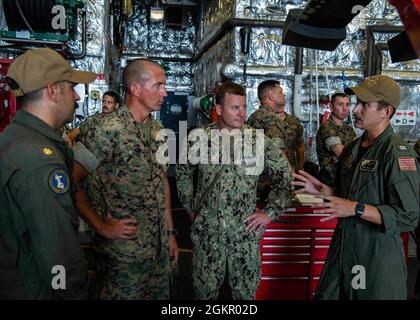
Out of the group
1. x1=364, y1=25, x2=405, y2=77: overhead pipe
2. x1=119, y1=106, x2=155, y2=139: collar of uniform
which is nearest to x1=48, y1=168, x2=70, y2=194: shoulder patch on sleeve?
x1=119, y1=106, x2=155, y2=139: collar of uniform

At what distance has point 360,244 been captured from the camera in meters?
2.28

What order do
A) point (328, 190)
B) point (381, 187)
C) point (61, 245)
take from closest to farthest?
1. point (61, 245)
2. point (381, 187)
3. point (328, 190)

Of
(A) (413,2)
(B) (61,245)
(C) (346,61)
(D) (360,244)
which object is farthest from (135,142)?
(C) (346,61)

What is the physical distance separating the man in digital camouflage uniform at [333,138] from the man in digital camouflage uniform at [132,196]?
2.81 meters

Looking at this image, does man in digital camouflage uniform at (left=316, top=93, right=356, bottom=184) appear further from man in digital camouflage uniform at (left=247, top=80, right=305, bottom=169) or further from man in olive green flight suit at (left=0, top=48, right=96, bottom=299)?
man in olive green flight suit at (left=0, top=48, right=96, bottom=299)

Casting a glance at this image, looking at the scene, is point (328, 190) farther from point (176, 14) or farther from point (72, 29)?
point (176, 14)

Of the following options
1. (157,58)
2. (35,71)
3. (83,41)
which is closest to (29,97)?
(35,71)

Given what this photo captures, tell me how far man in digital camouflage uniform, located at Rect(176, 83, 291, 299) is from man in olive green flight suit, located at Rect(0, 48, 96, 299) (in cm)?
→ 120

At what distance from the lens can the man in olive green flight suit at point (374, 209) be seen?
2146mm

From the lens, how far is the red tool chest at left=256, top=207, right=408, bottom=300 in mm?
3818

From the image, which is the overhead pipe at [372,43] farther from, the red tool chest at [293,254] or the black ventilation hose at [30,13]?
the black ventilation hose at [30,13]

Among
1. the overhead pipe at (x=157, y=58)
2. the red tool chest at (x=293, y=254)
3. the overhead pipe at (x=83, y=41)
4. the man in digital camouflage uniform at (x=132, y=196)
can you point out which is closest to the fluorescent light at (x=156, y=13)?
the overhead pipe at (x=157, y=58)

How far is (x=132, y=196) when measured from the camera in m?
Answer: 2.49

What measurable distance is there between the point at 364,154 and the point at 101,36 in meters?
5.74
